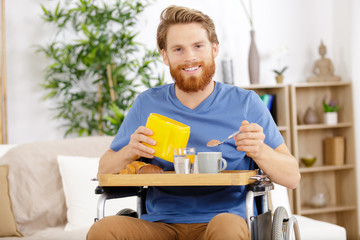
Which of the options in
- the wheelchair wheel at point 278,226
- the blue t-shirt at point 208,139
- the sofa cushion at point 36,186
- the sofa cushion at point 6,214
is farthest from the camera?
the sofa cushion at point 36,186

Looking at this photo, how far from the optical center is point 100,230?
4.96ft

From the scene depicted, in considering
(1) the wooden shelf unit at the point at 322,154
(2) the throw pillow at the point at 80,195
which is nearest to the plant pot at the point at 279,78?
(1) the wooden shelf unit at the point at 322,154

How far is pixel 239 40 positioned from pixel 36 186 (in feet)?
7.46

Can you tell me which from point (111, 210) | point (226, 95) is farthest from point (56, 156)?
point (226, 95)

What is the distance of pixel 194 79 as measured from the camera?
72.4 inches

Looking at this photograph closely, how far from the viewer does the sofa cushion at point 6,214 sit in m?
2.62

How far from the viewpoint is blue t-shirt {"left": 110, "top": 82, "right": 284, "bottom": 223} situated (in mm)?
1759

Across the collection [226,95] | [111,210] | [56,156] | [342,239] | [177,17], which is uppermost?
[177,17]

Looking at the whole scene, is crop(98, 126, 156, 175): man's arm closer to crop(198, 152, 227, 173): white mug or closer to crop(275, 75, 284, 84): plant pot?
crop(198, 152, 227, 173): white mug

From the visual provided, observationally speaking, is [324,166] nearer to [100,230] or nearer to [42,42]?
[42,42]

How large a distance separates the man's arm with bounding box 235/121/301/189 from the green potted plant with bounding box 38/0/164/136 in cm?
218

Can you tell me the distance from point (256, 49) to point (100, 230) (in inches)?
113

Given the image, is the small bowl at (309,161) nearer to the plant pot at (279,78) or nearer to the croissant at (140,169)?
the plant pot at (279,78)

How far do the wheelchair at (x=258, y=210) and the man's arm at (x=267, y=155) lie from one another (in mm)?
43
